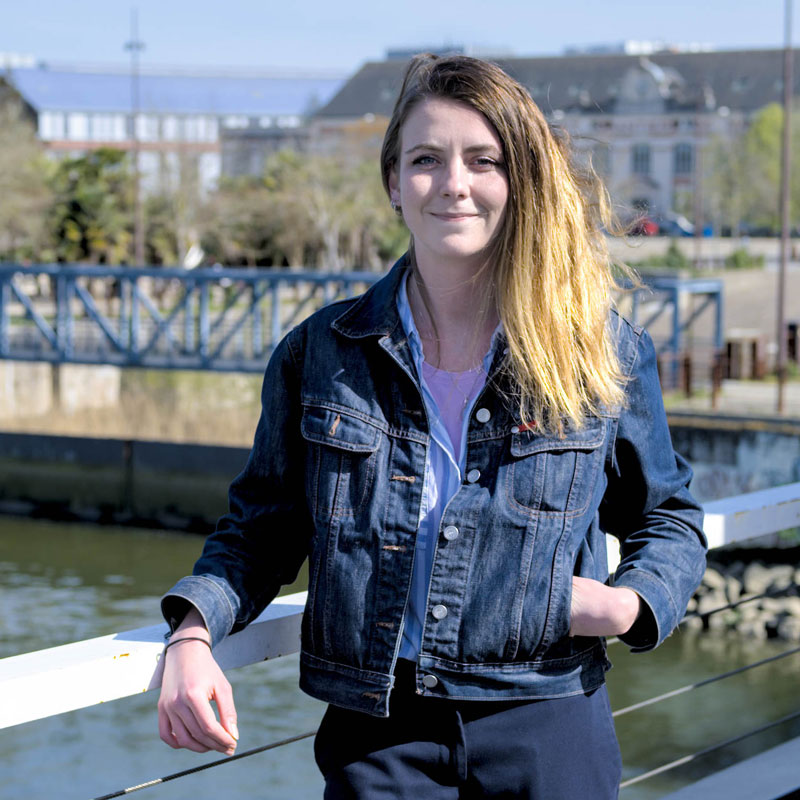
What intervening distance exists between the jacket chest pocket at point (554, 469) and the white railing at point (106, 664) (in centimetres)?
46

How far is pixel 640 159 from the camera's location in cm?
8088

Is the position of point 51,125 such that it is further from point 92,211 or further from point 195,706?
point 195,706

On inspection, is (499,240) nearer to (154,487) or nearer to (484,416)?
(484,416)

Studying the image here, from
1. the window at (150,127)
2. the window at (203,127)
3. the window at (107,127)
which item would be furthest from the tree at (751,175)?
the window at (107,127)

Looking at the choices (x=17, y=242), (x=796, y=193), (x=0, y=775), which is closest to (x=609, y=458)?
(x=0, y=775)

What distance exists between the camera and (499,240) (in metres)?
1.80

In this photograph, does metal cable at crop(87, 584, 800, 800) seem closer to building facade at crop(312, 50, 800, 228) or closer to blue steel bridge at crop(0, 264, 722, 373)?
blue steel bridge at crop(0, 264, 722, 373)

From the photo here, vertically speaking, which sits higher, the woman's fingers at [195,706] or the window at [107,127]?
the window at [107,127]

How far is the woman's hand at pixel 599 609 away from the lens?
1.75 m

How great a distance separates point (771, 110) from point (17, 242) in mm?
36774

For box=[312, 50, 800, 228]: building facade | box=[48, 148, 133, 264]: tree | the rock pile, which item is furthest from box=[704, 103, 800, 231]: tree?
the rock pile

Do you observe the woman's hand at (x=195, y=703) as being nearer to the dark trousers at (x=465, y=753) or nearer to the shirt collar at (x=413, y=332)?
the dark trousers at (x=465, y=753)

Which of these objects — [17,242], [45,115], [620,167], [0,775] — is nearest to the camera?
[0,775]

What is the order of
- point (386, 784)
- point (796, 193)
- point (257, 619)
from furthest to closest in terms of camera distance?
point (796, 193), point (257, 619), point (386, 784)
